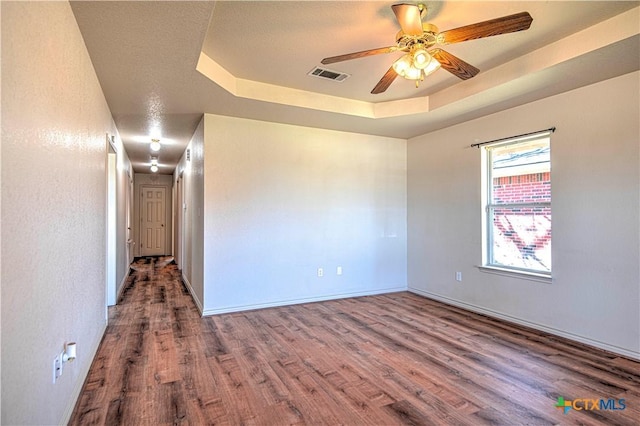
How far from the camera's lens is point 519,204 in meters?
3.94

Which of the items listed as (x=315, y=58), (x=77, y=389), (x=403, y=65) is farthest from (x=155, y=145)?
(x=403, y=65)

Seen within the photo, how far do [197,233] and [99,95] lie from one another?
2091mm

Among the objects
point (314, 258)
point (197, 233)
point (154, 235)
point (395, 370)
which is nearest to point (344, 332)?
point (395, 370)

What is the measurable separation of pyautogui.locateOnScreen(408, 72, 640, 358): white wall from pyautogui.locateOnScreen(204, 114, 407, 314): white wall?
1165 millimetres

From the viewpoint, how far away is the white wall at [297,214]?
13.9 ft

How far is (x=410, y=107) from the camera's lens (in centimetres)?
420

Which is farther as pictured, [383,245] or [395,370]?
[383,245]

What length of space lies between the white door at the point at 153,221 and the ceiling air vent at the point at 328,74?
8273 mm

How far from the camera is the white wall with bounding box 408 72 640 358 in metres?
2.99

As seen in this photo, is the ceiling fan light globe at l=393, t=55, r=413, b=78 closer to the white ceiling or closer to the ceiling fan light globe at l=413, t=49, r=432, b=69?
the ceiling fan light globe at l=413, t=49, r=432, b=69

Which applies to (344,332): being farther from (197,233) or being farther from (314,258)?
(197,233)

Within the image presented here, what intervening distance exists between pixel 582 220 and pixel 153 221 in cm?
1013

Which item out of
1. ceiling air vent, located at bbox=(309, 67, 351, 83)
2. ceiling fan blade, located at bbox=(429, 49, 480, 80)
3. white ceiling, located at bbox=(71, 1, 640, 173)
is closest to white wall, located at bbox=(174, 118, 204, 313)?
white ceiling, located at bbox=(71, 1, 640, 173)

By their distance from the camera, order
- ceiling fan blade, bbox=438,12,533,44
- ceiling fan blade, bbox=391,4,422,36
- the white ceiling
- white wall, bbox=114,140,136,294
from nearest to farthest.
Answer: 1. ceiling fan blade, bbox=438,12,533,44
2. ceiling fan blade, bbox=391,4,422,36
3. the white ceiling
4. white wall, bbox=114,140,136,294
